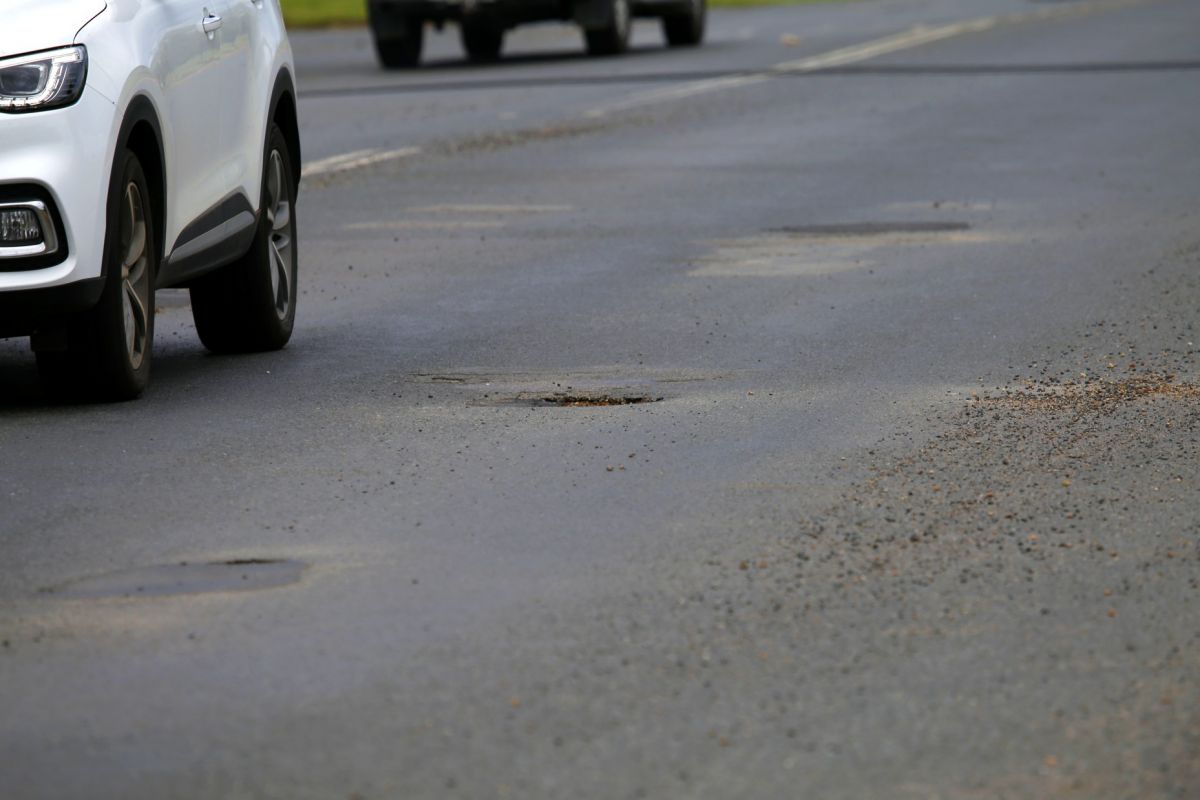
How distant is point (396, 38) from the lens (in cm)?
2762

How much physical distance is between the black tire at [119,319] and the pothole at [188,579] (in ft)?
6.63

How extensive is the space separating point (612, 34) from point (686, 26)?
9.15 feet

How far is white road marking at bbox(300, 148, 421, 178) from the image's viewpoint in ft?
52.3

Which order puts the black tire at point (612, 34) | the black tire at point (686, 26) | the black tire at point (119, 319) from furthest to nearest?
the black tire at point (686, 26), the black tire at point (612, 34), the black tire at point (119, 319)

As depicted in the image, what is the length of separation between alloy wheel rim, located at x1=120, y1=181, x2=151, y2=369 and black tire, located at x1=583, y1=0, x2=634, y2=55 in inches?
839

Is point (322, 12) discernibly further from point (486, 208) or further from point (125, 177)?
point (125, 177)

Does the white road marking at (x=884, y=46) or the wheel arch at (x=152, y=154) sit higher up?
the wheel arch at (x=152, y=154)

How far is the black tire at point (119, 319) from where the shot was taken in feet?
23.6

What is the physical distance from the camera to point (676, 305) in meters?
9.82

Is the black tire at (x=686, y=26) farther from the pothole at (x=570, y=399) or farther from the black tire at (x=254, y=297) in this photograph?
the pothole at (x=570, y=399)

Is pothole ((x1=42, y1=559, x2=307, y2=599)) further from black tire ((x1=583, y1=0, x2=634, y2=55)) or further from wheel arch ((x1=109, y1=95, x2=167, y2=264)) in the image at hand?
black tire ((x1=583, y1=0, x2=634, y2=55))

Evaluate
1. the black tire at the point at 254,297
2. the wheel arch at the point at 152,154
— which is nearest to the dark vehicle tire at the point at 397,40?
the black tire at the point at 254,297

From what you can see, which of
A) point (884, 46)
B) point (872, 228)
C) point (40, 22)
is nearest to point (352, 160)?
point (872, 228)

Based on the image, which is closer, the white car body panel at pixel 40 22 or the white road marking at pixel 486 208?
the white car body panel at pixel 40 22
